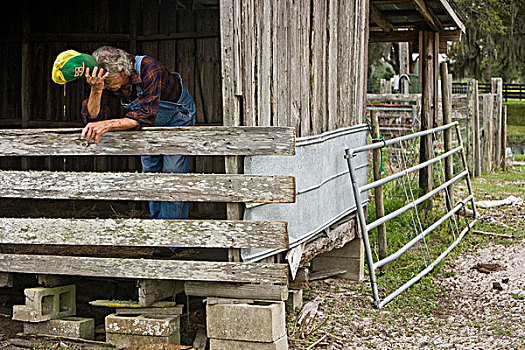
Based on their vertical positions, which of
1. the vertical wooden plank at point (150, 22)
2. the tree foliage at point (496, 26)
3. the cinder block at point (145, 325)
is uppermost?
the tree foliage at point (496, 26)

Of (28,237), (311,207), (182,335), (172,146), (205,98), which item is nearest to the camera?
(172,146)

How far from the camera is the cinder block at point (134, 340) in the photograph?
5.00 metres

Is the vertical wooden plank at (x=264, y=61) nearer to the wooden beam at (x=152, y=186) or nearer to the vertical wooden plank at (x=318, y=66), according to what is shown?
the wooden beam at (x=152, y=186)

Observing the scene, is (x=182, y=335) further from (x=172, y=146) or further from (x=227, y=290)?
(x=172, y=146)

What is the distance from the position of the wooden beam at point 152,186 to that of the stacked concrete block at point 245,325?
79 cm

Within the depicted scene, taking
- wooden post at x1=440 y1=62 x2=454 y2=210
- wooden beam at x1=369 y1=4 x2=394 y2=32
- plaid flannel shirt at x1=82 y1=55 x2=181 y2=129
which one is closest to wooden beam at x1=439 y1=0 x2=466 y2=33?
wooden post at x1=440 y1=62 x2=454 y2=210

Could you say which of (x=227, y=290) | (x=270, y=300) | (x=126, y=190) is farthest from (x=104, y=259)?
(x=270, y=300)

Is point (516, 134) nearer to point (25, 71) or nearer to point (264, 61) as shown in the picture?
point (25, 71)

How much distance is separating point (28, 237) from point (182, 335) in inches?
56.5

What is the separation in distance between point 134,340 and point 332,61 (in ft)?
10.6

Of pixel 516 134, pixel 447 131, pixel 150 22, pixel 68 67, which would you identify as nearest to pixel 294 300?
pixel 68 67

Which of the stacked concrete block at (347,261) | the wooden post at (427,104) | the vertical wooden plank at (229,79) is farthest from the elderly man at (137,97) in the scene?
the wooden post at (427,104)

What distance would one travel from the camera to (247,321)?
4859 mm

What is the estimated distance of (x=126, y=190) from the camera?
488cm
